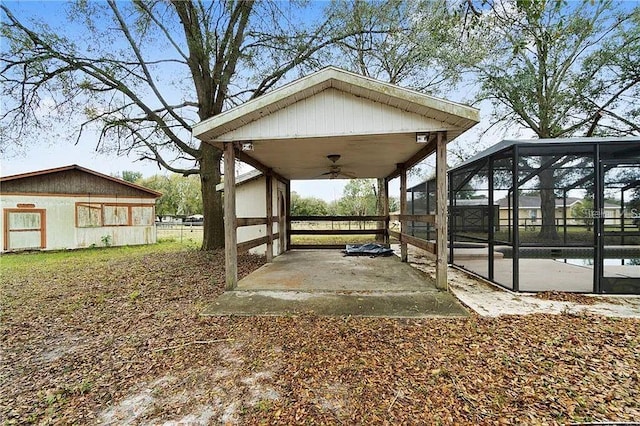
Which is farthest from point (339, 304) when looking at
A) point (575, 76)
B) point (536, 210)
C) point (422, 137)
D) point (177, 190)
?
point (177, 190)

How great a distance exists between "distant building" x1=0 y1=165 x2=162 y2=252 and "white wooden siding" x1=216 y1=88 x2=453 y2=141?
11.0 meters

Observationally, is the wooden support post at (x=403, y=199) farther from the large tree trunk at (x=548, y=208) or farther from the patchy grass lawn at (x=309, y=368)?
the patchy grass lawn at (x=309, y=368)

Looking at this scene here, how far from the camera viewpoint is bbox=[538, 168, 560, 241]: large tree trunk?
638cm

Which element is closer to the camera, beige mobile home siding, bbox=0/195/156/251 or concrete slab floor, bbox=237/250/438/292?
concrete slab floor, bbox=237/250/438/292

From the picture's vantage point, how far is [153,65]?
8.98 metres

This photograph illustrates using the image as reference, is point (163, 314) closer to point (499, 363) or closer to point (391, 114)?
point (499, 363)

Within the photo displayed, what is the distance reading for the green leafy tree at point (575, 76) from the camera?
33.6 ft

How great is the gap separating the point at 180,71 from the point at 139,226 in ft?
23.6

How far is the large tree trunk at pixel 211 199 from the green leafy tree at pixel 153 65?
0.10ft

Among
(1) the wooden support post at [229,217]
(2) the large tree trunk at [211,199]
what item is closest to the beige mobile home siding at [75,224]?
(2) the large tree trunk at [211,199]

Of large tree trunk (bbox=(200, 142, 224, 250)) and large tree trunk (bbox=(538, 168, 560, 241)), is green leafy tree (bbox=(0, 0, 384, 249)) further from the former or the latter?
large tree trunk (bbox=(538, 168, 560, 241))

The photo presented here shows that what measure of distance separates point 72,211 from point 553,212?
15.4 metres

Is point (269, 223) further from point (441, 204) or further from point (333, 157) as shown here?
point (441, 204)

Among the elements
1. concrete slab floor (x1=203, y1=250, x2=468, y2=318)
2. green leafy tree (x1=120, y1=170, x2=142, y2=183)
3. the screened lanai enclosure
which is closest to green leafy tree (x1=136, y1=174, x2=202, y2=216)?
green leafy tree (x1=120, y1=170, x2=142, y2=183)
